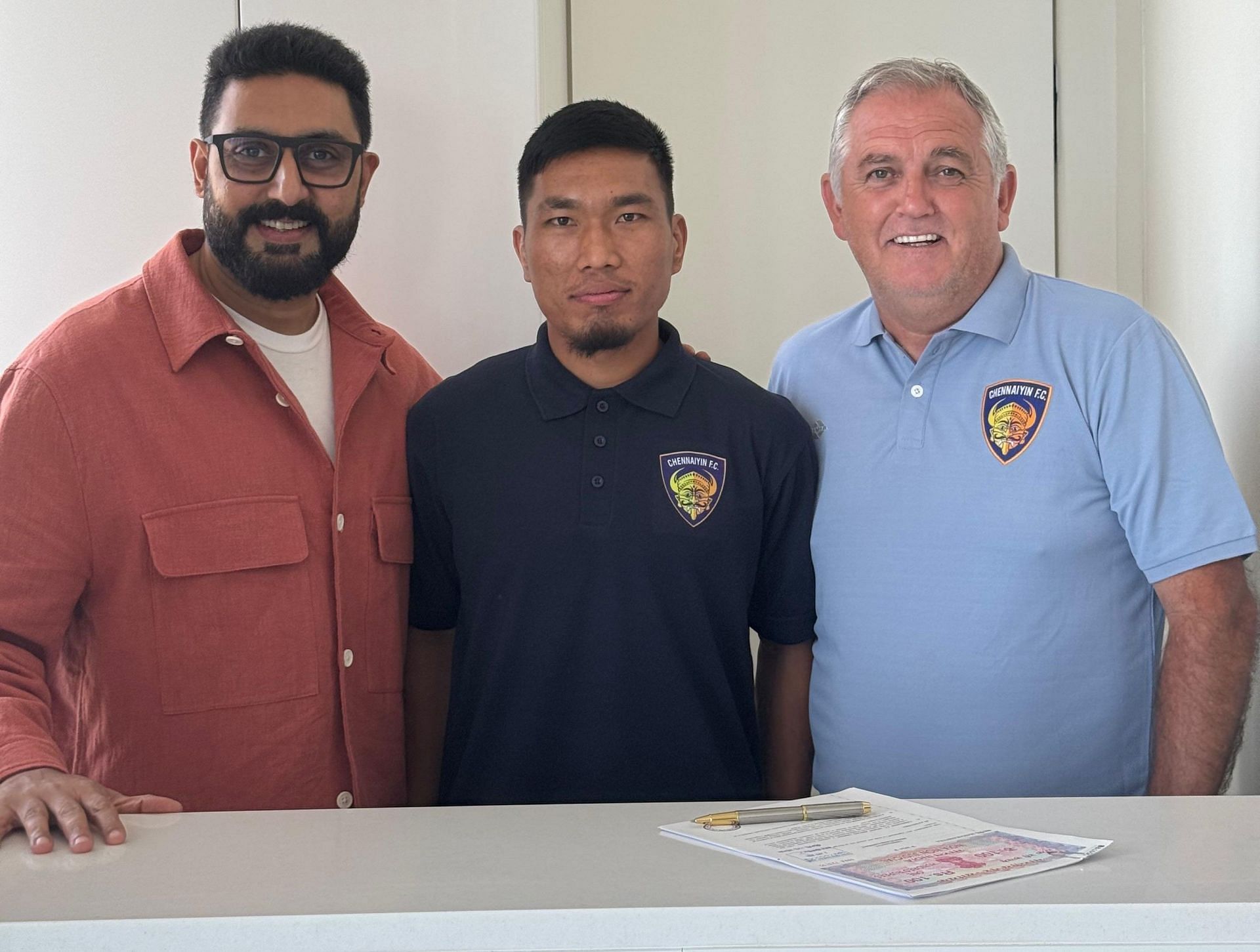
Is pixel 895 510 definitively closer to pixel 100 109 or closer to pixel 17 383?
pixel 17 383

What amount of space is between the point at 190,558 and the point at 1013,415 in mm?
1162

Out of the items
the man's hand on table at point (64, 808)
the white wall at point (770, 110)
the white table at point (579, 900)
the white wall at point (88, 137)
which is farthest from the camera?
the white wall at point (770, 110)

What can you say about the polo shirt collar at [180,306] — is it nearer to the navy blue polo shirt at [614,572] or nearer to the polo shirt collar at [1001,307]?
the navy blue polo shirt at [614,572]

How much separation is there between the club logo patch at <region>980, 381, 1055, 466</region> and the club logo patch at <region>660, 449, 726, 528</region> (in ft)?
1.26

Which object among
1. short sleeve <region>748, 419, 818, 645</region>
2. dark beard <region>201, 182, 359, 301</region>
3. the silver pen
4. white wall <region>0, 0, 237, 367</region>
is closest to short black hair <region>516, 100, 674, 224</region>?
dark beard <region>201, 182, 359, 301</region>

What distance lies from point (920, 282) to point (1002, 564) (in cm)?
42

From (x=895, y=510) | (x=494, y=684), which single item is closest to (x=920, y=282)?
(x=895, y=510)

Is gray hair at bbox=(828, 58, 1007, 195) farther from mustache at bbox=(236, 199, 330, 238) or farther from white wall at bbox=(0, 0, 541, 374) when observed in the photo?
mustache at bbox=(236, 199, 330, 238)

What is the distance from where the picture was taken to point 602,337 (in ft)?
5.85

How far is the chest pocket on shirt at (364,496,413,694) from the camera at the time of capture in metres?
1.85

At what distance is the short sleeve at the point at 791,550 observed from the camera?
1.82m

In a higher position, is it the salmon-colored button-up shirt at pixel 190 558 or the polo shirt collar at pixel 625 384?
the polo shirt collar at pixel 625 384

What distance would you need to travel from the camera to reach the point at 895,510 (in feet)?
5.68

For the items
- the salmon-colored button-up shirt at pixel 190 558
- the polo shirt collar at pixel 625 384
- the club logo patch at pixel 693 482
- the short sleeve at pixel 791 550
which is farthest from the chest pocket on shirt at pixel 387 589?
the short sleeve at pixel 791 550
